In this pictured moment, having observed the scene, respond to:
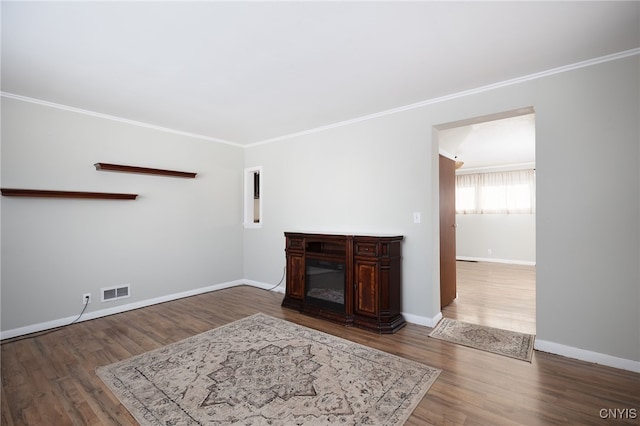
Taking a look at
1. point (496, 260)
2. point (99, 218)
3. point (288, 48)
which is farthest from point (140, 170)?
point (496, 260)

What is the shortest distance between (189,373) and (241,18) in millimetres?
2602

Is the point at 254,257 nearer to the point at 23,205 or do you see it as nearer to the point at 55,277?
the point at 55,277

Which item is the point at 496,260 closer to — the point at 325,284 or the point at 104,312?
the point at 325,284

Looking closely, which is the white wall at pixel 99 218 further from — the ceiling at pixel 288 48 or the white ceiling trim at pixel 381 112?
the ceiling at pixel 288 48

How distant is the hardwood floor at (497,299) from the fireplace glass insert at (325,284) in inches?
53.1

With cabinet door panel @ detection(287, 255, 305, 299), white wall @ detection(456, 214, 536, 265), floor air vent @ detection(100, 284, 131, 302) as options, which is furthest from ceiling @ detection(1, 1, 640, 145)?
white wall @ detection(456, 214, 536, 265)

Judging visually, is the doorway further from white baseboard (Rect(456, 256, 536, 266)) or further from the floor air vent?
the floor air vent

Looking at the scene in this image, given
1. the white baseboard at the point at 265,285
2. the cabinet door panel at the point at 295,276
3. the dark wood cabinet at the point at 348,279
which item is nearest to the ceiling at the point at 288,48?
the dark wood cabinet at the point at 348,279

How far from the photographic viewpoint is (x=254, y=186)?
549 cm

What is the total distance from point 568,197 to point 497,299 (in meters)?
2.28

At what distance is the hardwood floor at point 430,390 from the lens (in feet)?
6.12

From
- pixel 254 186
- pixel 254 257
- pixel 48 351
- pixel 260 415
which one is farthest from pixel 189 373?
pixel 254 186

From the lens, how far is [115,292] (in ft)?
12.5

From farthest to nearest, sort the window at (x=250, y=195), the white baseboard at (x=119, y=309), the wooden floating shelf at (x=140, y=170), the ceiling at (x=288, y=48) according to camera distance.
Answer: the window at (x=250, y=195), the wooden floating shelf at (x=140, y=170), the white baseboard at (x=119, y=309), the ceiling at (x=288, y=48)
